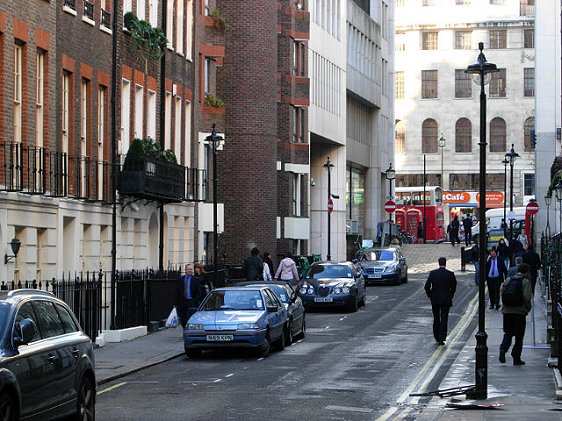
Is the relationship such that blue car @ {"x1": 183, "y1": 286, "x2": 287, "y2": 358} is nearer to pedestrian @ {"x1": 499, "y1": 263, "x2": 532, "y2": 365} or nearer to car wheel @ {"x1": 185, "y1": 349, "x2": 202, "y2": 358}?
car wheel @ {"x1": 185, "y1": 349, "x2": 202, "y2": 358}

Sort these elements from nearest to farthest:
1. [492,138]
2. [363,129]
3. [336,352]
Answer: [336,352] < [363,129] < [492,138]

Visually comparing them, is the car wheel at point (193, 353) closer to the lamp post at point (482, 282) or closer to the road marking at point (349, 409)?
the lamp post at point (482, 282)

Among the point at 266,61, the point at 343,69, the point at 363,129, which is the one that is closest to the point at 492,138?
the point at 363,129

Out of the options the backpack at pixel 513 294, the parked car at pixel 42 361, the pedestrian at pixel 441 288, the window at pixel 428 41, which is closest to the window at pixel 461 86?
the window at pixel 428 41

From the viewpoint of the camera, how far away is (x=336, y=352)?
108 feet

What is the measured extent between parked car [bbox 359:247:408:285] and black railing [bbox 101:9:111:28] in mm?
24302

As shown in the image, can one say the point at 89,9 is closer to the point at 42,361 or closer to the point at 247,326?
the point at 247,326

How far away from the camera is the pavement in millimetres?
21625

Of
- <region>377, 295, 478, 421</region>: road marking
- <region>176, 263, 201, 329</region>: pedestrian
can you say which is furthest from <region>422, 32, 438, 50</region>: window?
<region>176, 263, 201, 329</region>: pedestrian

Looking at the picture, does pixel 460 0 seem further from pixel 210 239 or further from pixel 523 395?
pixel 523 395

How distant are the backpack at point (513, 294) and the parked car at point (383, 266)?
33.8 metres

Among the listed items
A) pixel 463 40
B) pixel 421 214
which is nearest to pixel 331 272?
pixel 421 214

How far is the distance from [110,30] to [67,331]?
75.2 ft

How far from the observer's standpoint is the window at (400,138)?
502 feet
